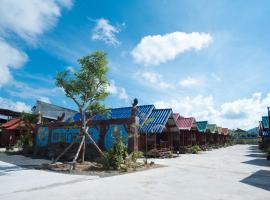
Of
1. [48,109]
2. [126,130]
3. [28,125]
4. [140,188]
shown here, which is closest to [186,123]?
[126,130]

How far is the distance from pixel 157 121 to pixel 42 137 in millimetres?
13630

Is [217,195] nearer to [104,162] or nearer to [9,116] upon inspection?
[104,162]

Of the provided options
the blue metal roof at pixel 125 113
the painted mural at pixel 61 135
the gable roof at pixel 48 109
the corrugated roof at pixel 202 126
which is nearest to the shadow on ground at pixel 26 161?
the painted mural at pixel 61 135

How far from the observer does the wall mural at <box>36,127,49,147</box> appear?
89.9 feet

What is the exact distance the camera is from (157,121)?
80.4ft

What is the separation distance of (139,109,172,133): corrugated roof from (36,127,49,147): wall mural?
1109cm

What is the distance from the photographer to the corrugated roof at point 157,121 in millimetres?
23516

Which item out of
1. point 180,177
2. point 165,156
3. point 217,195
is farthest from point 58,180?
point 165,156

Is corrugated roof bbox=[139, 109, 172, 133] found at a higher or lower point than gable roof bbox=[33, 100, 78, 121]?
lower

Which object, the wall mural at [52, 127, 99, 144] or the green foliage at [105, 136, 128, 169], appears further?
the wall mural at [52, 127, 99, 144]

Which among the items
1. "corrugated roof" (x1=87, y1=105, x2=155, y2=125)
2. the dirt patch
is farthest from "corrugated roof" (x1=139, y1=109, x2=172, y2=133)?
the dirt patch

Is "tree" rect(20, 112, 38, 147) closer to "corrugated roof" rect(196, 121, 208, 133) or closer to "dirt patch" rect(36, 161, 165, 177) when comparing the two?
"dirt patch" rect(36, 161, 165, 177)

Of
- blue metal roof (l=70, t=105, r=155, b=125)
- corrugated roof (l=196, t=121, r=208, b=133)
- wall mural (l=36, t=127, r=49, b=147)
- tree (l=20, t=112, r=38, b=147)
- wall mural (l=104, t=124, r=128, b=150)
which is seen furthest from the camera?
corrugated roof (l=196, t=121, r=208, b=133)

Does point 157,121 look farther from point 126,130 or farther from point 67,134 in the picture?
point 67,134
